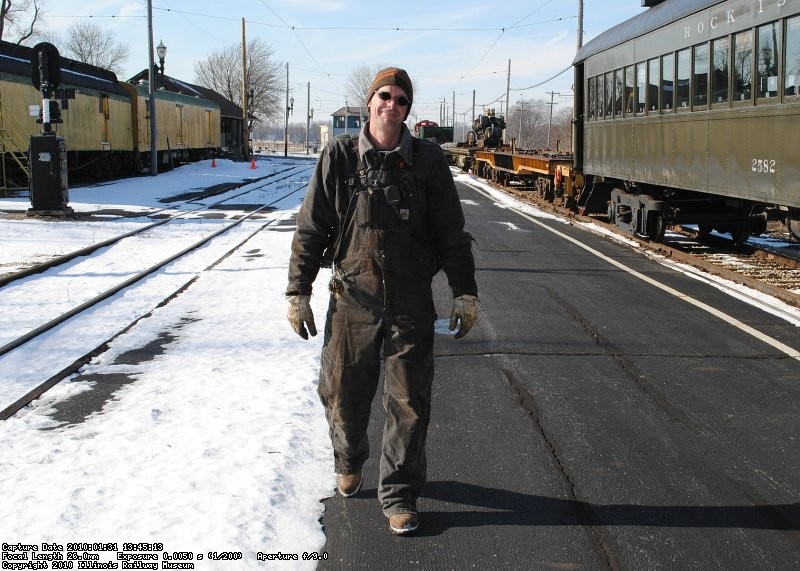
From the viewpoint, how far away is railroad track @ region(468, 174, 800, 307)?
10.0 m

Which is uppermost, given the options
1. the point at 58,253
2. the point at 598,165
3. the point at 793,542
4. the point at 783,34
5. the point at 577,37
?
the point at 577,37

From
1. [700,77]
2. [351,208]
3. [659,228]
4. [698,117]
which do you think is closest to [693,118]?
[698,117]

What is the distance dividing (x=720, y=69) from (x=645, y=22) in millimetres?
3438

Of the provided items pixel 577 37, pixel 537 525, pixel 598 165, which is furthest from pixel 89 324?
pixel 577 37

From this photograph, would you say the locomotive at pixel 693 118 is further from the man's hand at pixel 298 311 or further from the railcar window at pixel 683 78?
the man's hand at pixel 298 311

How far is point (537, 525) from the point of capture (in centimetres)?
368

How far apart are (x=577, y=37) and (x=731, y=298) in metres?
24.0

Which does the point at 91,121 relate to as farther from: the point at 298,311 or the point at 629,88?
the point at 298,311

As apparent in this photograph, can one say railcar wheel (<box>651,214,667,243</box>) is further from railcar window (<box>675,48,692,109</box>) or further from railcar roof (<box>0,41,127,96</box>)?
railcar roof (<box>0,41,127,96</box>)

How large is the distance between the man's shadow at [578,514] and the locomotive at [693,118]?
628 centimetres

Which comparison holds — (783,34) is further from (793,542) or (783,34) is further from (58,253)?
(58,253)

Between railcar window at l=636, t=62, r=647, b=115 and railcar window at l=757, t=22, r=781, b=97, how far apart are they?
408cm

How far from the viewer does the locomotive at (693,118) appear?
31.3 feet

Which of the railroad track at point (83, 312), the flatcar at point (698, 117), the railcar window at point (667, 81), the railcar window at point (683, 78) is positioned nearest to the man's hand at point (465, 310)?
the railroad track at point (83, 312)
